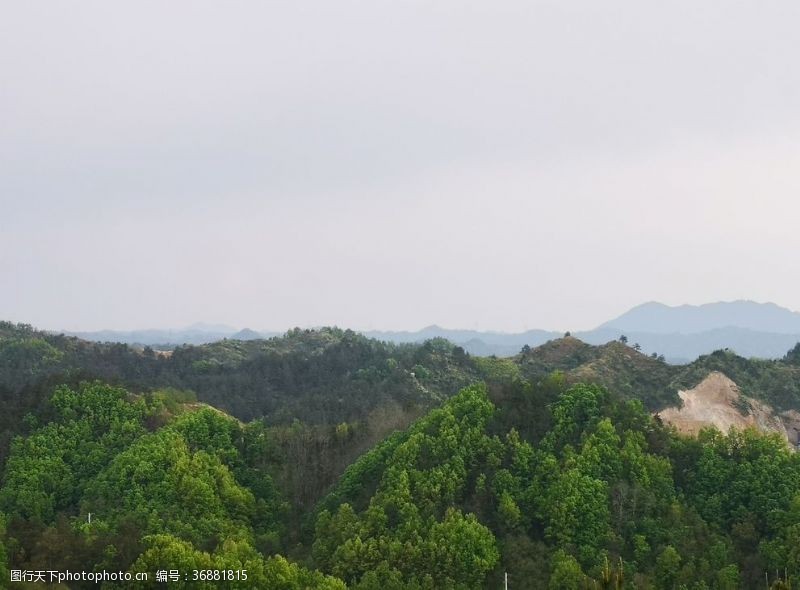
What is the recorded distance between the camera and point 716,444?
28.8 metres

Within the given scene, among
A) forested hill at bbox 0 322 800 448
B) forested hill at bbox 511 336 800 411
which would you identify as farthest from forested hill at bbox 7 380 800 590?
forested hill at bbox 511 336 800 411

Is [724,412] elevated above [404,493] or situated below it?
above

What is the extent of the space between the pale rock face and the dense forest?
2071 centimetres

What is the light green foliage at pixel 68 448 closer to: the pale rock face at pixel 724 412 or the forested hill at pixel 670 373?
the forested hill at pixel 670 373

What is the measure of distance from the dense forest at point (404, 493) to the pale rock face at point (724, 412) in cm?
2071

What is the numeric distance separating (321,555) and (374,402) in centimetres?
2750

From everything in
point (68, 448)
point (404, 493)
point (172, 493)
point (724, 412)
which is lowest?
point (172, 493)

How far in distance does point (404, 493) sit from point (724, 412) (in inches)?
1253

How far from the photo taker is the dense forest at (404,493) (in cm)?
2325

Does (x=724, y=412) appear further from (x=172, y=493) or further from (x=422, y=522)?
(x=172, y=493)

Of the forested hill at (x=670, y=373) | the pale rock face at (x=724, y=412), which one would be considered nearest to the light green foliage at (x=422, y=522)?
the forested hill at (x=670, y=373)

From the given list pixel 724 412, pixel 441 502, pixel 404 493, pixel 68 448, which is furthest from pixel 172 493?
pixel 724 412

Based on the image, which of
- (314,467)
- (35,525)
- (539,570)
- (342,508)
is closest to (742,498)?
(539,570)

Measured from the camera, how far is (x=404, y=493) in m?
26.3
